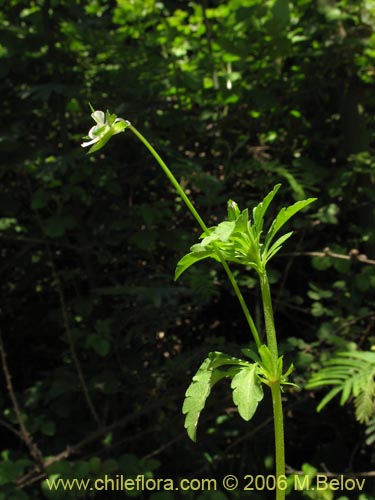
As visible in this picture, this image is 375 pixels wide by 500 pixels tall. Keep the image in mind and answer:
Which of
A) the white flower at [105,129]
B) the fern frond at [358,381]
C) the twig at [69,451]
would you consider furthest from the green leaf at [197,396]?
the twig at [69,451]

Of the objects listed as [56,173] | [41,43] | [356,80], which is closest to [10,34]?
[41,43]

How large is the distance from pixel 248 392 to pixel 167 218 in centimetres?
150

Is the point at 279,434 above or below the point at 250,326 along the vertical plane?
below

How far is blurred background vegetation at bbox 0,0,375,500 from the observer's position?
1881 mm

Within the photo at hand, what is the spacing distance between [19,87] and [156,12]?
2.21 feet

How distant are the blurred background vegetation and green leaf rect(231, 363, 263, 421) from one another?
3.06 ft

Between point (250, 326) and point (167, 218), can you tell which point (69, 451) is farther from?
point (250, 326)

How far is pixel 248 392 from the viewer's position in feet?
2.41

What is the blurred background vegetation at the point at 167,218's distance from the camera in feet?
6.17

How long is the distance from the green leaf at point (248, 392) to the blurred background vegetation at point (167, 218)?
3.06ft

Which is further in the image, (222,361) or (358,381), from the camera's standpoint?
(358,381)

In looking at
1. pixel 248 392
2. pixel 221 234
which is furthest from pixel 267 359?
pixel 221 234

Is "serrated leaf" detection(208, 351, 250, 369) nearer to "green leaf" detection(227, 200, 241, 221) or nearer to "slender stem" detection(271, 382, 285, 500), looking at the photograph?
"slender stem" detection(271, 382, 285, 500)

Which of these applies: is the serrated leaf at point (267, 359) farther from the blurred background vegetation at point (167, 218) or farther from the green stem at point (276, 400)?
the blurred background vegetation at point (167, 218)
